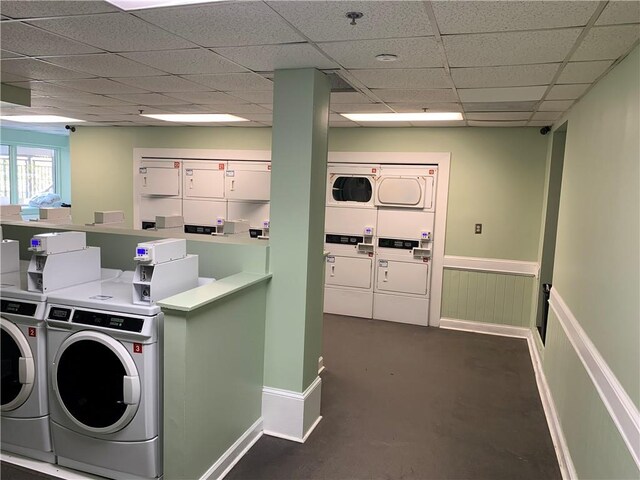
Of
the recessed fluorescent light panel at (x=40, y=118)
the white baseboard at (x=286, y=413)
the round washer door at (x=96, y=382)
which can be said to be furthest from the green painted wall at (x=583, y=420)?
the recessed fluorescent light panel at (x=40, y=118)

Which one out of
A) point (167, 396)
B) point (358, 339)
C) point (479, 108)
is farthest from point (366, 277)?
point (167, 396)

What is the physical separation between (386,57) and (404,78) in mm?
536

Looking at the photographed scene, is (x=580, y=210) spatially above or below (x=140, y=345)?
above

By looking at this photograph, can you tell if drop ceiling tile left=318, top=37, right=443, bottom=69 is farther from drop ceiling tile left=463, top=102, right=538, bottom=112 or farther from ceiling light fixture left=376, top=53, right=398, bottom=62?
drop ceiling tile left=463, top=102, right=538, bottom=112

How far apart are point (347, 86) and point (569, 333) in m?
2.26

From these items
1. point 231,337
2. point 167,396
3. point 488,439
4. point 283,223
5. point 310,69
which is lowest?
point 488,439

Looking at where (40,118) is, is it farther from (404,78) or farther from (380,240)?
(404,78)

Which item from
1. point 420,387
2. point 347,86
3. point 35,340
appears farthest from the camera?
point 420,387

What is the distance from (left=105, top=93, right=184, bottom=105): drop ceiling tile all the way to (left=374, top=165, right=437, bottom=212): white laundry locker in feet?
8.29

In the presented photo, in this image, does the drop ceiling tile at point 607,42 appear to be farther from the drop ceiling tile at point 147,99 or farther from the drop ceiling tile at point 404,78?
the drop ceiling tile at point 147,99

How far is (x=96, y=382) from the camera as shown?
252cm

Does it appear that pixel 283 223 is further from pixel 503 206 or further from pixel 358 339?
pixel 503 206

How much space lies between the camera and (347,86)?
3.42 m

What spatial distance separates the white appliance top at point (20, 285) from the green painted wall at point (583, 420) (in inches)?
113
